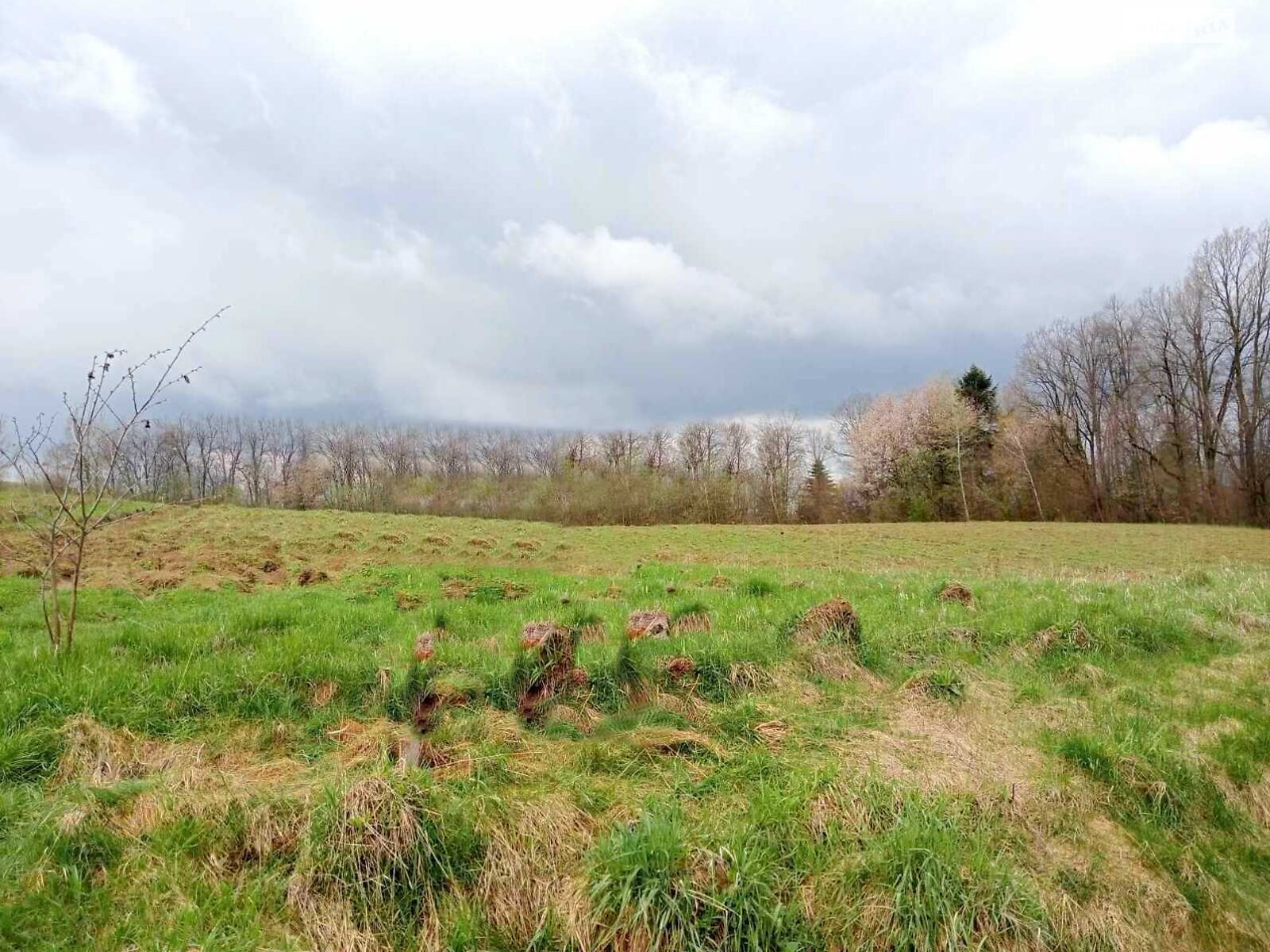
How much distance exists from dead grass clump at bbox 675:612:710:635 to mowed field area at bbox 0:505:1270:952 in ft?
0.25

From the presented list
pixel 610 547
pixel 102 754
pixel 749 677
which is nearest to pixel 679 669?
pixel 749 677

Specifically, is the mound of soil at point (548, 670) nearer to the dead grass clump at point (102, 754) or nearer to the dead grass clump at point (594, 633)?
the dead grass clump at point (594, 633)

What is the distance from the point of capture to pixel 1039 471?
44875 mm

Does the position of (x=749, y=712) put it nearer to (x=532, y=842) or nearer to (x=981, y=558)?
(x=532, y=842)

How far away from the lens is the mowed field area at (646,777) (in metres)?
2.68

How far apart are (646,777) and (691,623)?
10.1 ft

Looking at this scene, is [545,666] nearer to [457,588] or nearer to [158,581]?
[457,588]

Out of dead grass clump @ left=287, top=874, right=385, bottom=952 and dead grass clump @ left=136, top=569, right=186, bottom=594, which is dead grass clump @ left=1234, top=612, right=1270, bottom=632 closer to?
dead grass clump @ left=287, top=874, right=385, bottom=952

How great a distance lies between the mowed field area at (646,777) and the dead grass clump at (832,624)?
31 mm

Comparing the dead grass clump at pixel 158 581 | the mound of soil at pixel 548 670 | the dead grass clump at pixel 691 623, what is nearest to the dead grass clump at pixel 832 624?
the dead grass clump at pixel 691 623

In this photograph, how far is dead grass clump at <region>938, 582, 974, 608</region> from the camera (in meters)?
7.45

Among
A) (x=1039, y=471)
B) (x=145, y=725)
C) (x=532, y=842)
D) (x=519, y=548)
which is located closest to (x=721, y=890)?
(x=532, y=842)

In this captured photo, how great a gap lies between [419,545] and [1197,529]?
130 ft

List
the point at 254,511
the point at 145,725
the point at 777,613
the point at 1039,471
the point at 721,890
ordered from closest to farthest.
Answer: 1. the point at 721,890
2. the point at 145,725
3. the point at 777,613
4. the point at 254,511
5. the point at 1039,471
